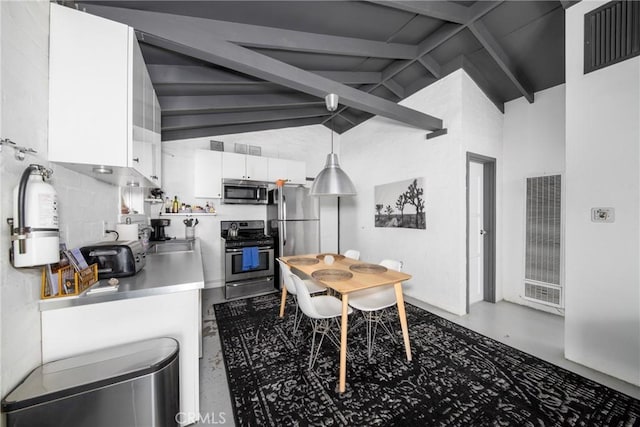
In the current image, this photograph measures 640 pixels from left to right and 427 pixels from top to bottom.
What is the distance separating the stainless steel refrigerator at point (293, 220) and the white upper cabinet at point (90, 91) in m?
2.65

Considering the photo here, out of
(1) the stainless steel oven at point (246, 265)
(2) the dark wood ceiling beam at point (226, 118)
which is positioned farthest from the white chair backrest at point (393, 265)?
(2) the dark wood ceiling beam at point (226, 118)

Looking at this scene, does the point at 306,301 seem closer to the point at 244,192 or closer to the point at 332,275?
the point at 332,275

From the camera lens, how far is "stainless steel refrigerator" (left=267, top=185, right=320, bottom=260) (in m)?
4.02

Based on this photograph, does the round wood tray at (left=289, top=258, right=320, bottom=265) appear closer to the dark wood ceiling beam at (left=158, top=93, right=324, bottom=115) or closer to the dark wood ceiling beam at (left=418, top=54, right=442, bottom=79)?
the dark wood ceiling beam at (left=158, top=93, right=324, bottom=115)

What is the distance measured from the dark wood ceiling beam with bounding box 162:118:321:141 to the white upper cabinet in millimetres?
2785

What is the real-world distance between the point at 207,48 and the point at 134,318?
200 cm

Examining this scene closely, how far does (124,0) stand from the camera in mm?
1679

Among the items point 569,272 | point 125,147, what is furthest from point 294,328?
point 569,272

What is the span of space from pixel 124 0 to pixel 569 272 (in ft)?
13.6

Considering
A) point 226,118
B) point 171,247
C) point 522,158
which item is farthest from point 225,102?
point 522,158

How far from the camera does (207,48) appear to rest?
190 cm

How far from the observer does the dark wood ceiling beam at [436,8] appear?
198 cm

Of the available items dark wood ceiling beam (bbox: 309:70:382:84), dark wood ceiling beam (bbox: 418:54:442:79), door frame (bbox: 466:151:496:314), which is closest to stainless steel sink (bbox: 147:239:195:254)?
dark wood ceiling beam (bbox: 309:70:382:84)

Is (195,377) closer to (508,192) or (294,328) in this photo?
(294,328)
